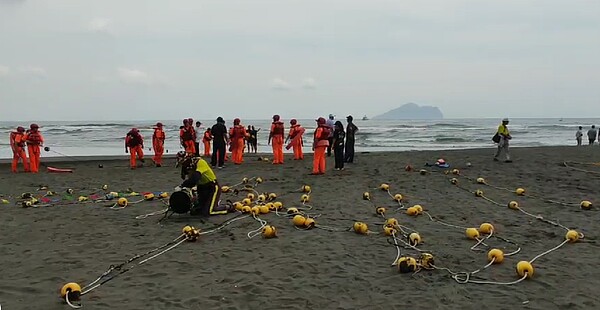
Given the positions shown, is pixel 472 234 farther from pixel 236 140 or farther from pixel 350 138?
pixel 236 140

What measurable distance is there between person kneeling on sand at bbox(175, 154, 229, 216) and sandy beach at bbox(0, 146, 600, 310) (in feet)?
0.92

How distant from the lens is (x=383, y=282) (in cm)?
587

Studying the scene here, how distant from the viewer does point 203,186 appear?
9.41 m

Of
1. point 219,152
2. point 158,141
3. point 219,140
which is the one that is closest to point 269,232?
point 219,140

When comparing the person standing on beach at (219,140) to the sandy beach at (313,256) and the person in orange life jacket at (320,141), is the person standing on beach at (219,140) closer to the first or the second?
the person in orange life jacket at (320,141)

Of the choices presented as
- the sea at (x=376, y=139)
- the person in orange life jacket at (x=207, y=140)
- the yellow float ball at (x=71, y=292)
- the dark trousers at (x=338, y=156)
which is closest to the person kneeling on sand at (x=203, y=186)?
the yellow float ball at (x=71, y=292)

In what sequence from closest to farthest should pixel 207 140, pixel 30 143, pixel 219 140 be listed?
1. pixel 30 143
2. pixel 219 140
3. pixel 207 140

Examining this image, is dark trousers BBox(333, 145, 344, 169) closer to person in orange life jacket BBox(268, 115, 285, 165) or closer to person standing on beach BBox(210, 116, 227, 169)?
person in orange life jacket BBox(268, 115, 285, 165)

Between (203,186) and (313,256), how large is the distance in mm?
3272

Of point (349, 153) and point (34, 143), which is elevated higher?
point (34, 143)

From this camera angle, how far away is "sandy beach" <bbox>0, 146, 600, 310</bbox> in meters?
5.39

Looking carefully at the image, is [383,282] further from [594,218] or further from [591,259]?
[594,218]

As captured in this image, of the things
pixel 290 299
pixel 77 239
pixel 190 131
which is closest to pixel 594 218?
pixel 290 299

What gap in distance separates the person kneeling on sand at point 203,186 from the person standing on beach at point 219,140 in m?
8.58
